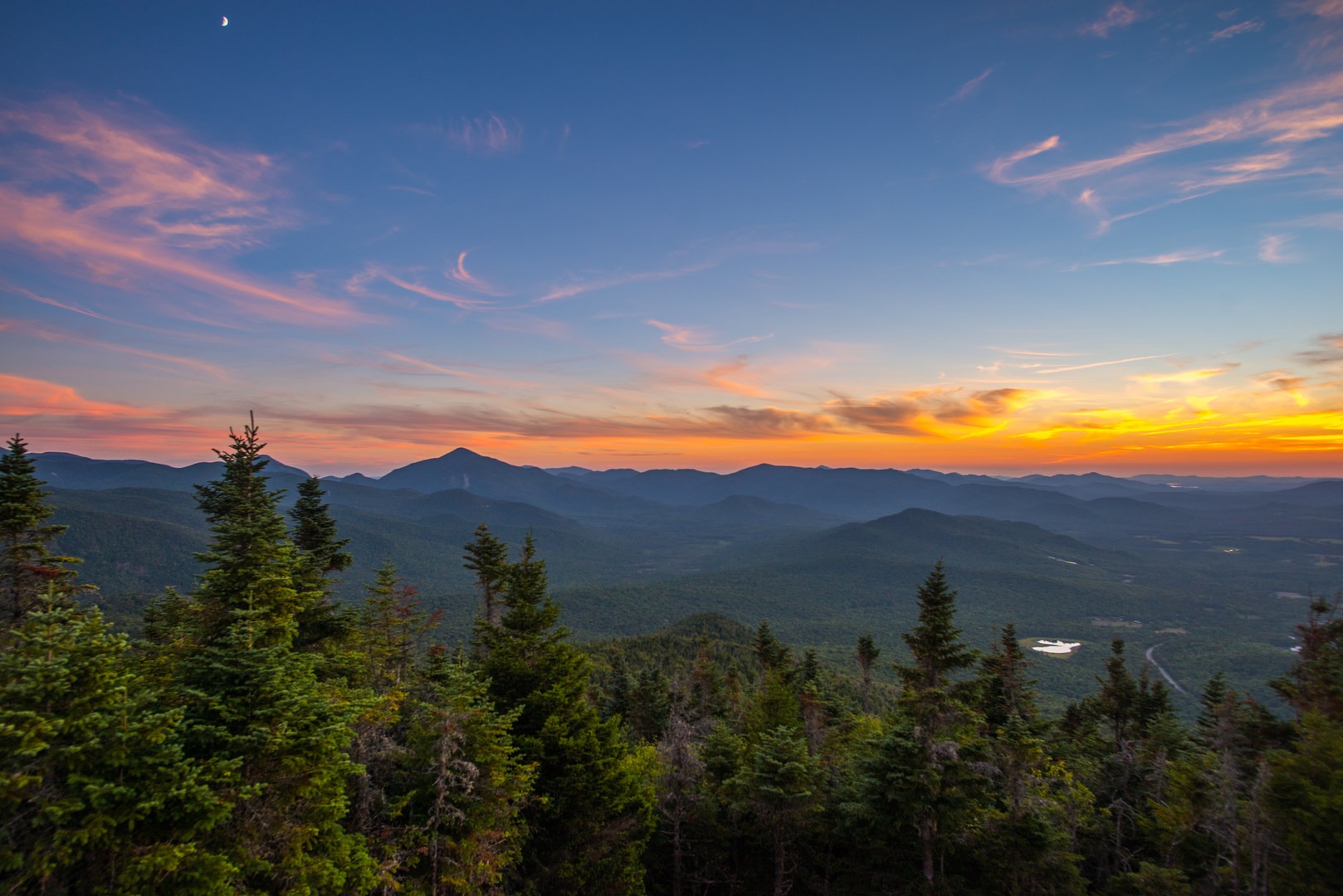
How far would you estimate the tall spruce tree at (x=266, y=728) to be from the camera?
10.7 meters

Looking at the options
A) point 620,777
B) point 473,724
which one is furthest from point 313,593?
point 620,777

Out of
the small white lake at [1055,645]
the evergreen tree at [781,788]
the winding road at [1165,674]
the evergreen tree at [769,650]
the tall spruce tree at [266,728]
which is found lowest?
the small white lake at [1055,645]

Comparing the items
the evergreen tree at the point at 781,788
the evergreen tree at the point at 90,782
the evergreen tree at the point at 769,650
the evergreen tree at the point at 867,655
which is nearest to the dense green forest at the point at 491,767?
the evergreen tree at the point at 90,782

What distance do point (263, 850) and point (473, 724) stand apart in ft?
17.9

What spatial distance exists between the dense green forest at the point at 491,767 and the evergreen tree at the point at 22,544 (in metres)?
0.11

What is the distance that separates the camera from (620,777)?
19.8m

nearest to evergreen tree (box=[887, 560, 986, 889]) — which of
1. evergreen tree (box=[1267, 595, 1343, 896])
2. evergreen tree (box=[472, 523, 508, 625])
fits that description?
evergreen tree (box=[1267, 595, 1343, 896])

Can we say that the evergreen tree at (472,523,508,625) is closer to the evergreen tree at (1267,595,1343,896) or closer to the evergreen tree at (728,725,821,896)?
the evergreen tree at (728,725,821,896)

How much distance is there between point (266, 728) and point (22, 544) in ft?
57.6

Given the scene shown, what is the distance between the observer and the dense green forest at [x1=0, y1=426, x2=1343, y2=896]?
9.25 m

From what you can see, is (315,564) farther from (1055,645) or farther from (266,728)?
(1055,645)

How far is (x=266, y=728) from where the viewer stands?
34.9 feet

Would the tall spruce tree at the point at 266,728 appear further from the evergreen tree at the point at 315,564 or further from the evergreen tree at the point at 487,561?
the evergreen tree at the point at 487,561

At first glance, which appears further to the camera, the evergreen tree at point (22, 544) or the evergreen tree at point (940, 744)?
the evergreen tree at point (940, 744)
